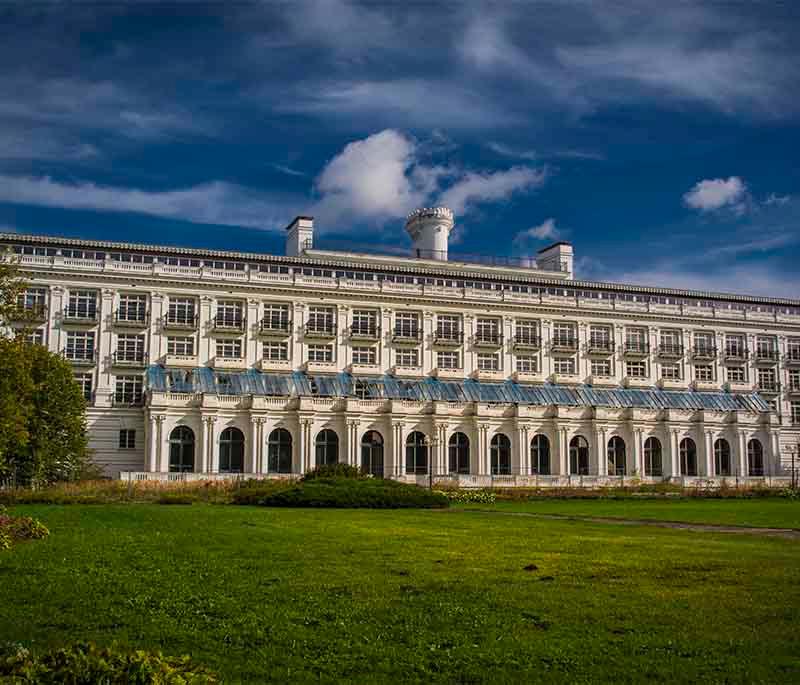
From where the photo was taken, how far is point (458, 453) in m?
78.6

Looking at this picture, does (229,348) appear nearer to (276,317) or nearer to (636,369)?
(276,317)

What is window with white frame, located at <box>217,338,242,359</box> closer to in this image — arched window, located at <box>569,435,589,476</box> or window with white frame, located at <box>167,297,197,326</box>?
window with white frame, located at <box>167,297,197,326</box>

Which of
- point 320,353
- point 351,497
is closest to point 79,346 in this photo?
point 320,353

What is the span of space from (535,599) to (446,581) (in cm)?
214

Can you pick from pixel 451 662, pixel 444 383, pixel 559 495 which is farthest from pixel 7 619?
pixel 444 383

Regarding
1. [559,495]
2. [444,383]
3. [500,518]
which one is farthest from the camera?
[444,383]

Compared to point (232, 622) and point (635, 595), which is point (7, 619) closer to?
point (232, 622)

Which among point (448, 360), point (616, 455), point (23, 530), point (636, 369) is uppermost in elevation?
point (448, 360)

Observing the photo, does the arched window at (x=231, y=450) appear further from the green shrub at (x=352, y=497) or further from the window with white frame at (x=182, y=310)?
the green shrub at (x=352, y=497)

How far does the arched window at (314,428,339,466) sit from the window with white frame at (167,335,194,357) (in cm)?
1353

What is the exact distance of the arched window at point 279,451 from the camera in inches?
2904

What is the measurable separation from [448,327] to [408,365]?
5477 millimetres

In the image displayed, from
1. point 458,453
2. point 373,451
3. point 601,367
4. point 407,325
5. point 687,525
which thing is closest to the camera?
point 687,525

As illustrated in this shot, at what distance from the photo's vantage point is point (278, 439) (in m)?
74.1
